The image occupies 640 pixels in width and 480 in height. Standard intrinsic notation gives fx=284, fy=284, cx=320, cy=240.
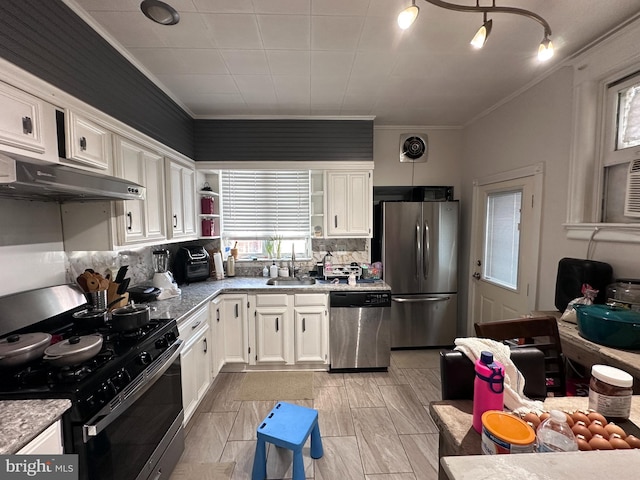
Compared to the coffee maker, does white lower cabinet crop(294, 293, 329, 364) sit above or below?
below

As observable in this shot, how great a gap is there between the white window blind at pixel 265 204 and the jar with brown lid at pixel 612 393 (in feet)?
9.60

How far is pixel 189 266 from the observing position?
9.87ft

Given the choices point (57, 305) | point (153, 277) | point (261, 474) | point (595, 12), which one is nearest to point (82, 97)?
point (57, 305)

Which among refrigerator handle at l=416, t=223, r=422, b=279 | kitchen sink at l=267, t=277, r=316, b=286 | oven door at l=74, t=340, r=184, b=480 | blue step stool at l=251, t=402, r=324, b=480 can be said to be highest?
refrigerator handle at l=416, t=223, r=422, b=279

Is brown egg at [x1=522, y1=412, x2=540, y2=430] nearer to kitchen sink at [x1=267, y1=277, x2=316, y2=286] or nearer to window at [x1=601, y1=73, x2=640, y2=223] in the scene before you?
window at [x1=601, y1=73, x2=640, y2=223]

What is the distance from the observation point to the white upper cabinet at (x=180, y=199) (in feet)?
8.27

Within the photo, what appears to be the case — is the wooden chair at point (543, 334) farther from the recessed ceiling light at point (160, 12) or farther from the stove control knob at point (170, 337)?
the recessed ceiling light at point (160, 12)

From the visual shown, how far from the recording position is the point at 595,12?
1.66 meters

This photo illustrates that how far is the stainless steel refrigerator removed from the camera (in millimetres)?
3338

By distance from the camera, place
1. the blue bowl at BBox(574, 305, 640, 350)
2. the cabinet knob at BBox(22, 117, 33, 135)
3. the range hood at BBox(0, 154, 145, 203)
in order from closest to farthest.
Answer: the range hood at BBox(0, 154, 145, 203) < the cabinet knob at BBox(22, 117, 33, 135) < the blue bowl at BBox(574, 305, 640, 350)

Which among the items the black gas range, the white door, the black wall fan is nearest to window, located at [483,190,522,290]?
the white door

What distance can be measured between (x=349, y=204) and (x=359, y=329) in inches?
54.5

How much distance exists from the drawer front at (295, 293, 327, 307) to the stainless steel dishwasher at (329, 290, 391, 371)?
0.31 ft

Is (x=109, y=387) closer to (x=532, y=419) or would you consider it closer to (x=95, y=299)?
(x=95, y=299)
